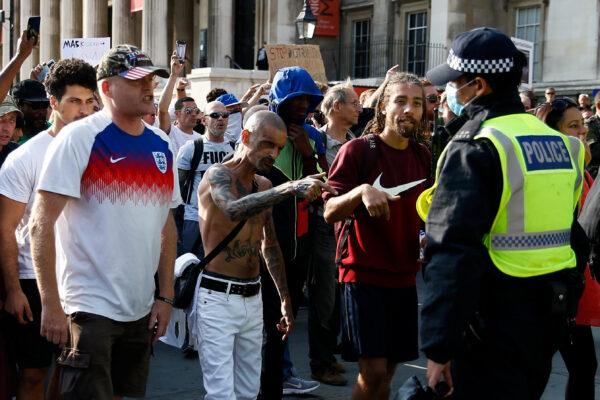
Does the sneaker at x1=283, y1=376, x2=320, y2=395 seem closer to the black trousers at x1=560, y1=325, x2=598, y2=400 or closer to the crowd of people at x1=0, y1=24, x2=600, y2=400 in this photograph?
the crowd of people at x1=0, y1=24, x2=600, y2=400

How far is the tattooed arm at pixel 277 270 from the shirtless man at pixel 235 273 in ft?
0.59

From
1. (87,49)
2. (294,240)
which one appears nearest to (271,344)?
(294,240)

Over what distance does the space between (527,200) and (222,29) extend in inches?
1203

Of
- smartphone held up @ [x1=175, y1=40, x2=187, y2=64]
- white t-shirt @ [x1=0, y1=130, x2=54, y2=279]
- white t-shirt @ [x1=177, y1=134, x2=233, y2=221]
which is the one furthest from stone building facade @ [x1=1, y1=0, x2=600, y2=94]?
white t-shirt @ [x1=0, y1=130, x2=54, y2=279]

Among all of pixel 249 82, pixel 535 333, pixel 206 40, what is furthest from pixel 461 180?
pixel 206 40

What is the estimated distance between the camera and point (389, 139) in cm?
550

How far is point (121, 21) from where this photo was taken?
124ft

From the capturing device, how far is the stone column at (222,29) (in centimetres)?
3350

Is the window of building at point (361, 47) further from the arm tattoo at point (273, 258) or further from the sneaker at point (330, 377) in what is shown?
the arm tattoo at point (273, 258)

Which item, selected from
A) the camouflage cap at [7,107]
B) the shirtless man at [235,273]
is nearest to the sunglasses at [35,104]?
the camouflage cap at [7,107]

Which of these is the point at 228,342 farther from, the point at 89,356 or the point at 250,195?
the point at 89,356

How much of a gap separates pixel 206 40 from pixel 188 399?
31498 mm

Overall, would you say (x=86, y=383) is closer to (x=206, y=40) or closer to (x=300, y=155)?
(x=300, y=155)

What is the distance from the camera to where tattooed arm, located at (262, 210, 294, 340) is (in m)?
5.72
